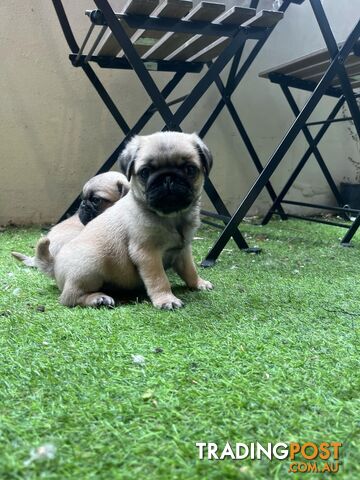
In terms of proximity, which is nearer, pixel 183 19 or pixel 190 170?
pixel 190 170

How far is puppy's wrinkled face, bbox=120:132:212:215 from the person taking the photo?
57.7 inches

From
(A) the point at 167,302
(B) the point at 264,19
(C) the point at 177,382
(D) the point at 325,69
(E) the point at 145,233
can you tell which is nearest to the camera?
(C) the point at 177,382

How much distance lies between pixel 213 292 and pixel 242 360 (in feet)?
2.14

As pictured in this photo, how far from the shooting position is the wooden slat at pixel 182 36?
1902mm

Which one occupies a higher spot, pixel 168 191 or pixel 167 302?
pixel 168 191

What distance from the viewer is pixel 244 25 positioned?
207 cm

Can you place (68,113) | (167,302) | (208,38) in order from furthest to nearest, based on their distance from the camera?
(68,113)
(208,38)
(167,302)

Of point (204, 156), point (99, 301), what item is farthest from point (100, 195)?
point (99, 301)

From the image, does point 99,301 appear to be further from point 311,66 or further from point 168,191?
point 311,66

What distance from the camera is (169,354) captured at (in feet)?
3.17

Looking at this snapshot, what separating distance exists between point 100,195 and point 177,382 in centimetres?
159

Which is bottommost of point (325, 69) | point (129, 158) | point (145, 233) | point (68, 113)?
point (145, 233)

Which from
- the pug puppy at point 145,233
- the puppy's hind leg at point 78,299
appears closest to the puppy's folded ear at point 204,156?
the pug puppy at point 145,233

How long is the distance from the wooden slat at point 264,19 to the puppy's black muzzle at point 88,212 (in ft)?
3.92
